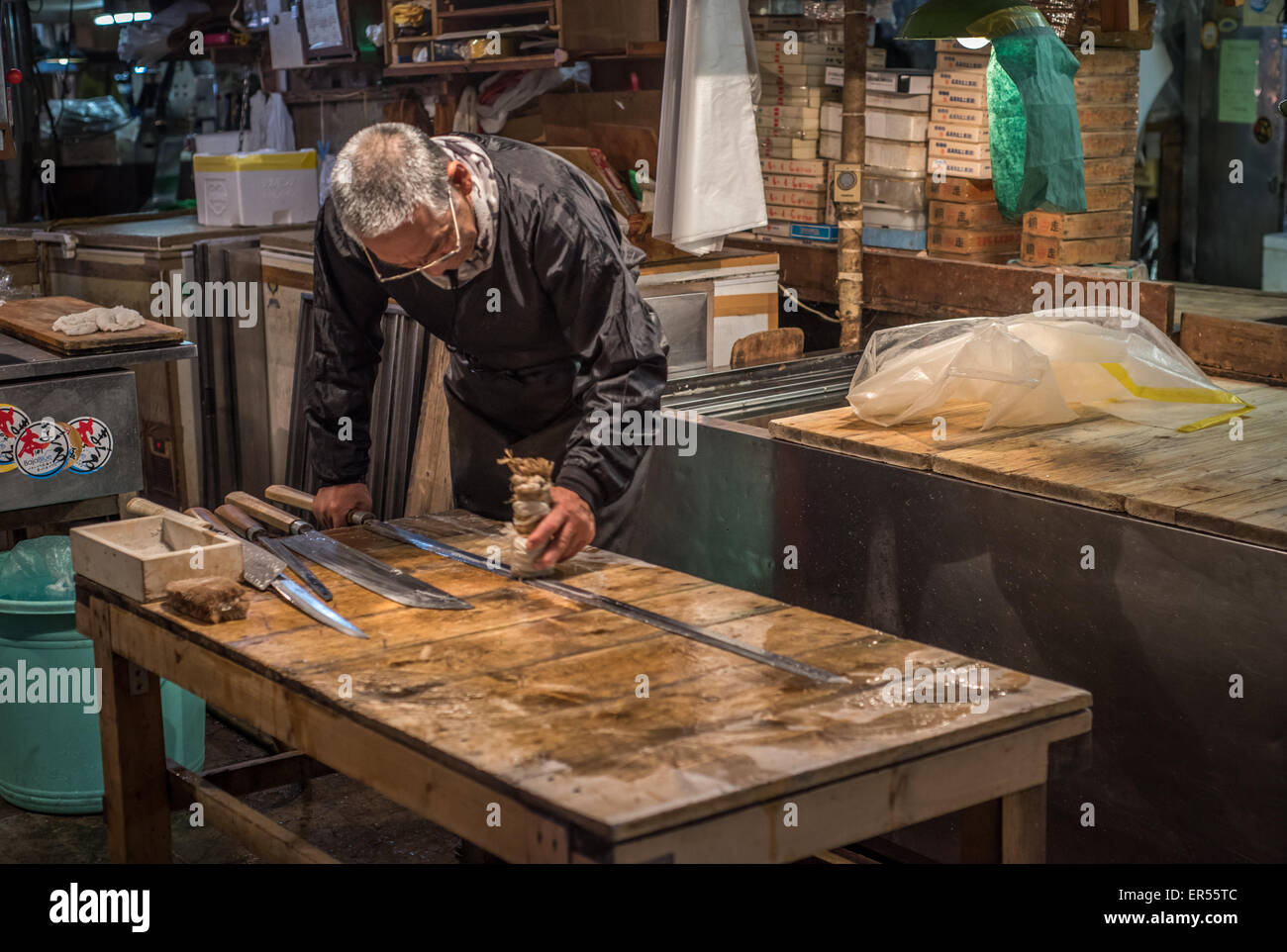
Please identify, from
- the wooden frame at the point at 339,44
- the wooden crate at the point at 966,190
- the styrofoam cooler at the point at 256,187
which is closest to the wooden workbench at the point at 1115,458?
the wooden crate at the point at 966,190

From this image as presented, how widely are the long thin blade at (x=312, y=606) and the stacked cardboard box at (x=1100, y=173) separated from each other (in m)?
3.68

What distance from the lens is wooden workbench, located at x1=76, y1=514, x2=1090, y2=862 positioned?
1918 millimetres

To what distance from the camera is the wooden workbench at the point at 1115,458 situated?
3180mm

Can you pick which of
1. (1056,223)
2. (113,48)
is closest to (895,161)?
(1056,223)

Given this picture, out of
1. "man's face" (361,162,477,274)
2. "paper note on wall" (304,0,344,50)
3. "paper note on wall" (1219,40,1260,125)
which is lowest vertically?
"man's face" (361,162,477,274)

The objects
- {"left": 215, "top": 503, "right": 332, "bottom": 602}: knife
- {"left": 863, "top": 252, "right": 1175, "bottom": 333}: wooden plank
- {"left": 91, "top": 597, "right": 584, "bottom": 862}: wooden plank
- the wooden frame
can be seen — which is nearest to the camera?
{"left": 91, "top": 597, "right": 584, "bottom": 862}: wooden plank

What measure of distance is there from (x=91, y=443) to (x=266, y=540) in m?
1.72

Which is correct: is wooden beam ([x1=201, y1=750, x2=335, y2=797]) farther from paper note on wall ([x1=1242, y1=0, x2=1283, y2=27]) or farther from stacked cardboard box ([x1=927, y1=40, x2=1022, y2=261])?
paper note on wall ([x1=1242, y1=0, x2=1283, y2=27])

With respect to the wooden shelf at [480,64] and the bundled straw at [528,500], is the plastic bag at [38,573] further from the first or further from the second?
the wooden shelf at [480,64]

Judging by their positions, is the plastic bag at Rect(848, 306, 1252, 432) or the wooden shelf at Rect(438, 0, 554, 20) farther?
the wooden shelf at Rect(438, 0, 554, 20)

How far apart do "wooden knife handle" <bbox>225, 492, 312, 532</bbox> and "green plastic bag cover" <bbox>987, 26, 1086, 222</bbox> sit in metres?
2.86

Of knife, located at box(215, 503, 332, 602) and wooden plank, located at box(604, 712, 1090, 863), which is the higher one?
knife, located at box(215, 503, 332, 602)

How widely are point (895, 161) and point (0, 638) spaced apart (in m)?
3.79

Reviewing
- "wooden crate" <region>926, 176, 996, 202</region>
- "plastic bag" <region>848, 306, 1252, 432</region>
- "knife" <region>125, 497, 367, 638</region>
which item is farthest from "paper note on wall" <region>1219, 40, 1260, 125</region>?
"knife" <region>125, 497, 367, 638</region>
